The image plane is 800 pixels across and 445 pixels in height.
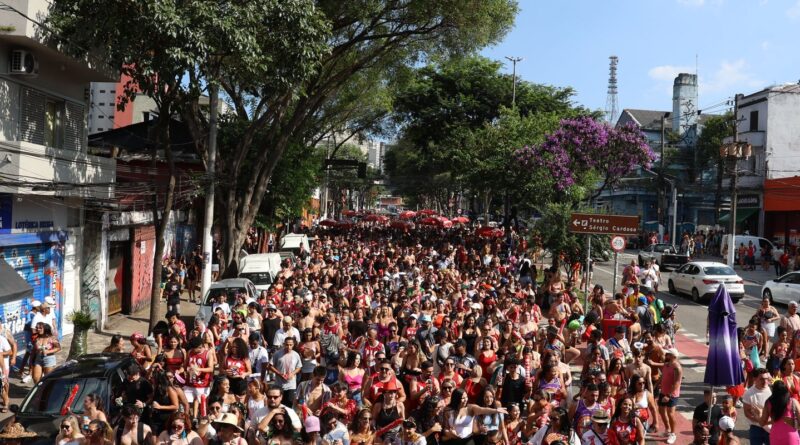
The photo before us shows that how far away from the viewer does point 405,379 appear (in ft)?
33.2

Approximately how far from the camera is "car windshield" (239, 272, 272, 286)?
76.8 ft

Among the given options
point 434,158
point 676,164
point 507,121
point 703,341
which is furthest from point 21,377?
point 676,164

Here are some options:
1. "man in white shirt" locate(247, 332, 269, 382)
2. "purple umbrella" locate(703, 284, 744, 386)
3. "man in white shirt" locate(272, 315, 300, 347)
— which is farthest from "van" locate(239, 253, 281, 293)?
"purple umbrella" locate(703, 284, 744, 386)

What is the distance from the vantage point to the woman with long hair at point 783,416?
849 centimetres

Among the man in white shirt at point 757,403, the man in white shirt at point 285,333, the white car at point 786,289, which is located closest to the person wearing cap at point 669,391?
the man in white shirt at point 757,403

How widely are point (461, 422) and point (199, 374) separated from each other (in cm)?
399

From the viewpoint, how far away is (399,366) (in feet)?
35.8

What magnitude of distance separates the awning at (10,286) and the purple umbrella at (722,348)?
1132 cm

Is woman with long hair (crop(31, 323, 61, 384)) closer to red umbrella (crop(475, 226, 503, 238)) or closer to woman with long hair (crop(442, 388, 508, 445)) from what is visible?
woman with long hair (crop(442, 388, 508, 445))

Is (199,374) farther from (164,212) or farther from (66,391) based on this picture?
(164,212)

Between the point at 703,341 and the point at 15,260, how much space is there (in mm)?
15438

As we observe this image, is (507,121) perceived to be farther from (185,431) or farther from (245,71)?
(185,431)

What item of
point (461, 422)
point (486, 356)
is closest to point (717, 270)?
point (486, 356)

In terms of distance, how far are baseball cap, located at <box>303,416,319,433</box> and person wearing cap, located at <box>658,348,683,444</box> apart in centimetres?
513
